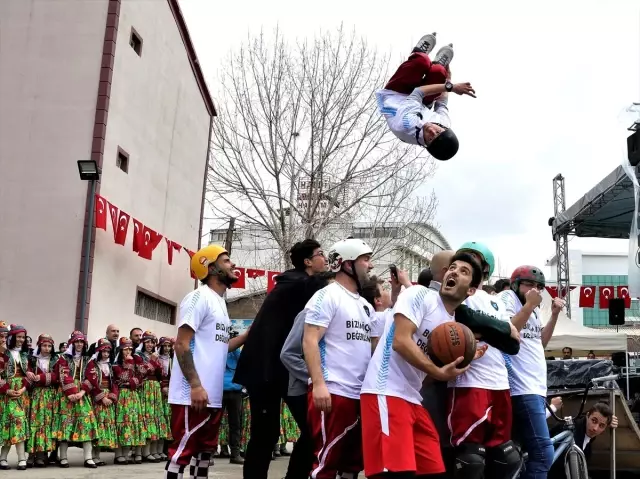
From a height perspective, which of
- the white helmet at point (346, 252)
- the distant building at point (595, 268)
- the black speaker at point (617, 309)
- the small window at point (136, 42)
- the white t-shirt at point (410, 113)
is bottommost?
the white helmet at point (346, 252)

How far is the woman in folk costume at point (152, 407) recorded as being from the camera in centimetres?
1050

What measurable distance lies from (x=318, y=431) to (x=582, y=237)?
59.9ft

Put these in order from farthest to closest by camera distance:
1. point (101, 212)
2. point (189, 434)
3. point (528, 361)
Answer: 1. point (101, 212)
2. point (528, 361)
3. point (189, 434)

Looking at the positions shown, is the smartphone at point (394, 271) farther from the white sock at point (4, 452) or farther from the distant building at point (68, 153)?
the distant building at point (68, 153)

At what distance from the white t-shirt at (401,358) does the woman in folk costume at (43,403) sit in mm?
6594

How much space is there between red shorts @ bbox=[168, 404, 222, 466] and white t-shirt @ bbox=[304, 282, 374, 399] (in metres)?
1.22

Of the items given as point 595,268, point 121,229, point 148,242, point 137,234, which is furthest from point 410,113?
point 595,268

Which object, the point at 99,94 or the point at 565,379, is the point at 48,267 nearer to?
the point at 99,94

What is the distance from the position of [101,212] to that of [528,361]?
11.8 meters

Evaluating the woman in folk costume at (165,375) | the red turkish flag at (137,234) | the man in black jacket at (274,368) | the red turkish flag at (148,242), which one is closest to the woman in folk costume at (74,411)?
the woman in folk costume at (165,375)

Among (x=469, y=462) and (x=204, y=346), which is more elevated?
(x=204, y=346)

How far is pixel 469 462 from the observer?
477 centimetres

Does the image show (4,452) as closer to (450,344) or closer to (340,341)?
(340,341)

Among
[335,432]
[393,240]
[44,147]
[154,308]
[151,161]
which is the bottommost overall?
[335,432]
